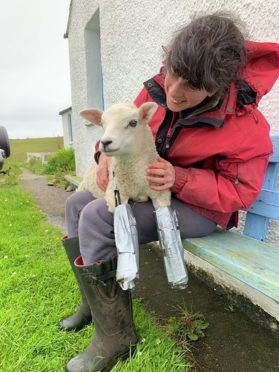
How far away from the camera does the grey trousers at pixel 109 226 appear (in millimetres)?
1772

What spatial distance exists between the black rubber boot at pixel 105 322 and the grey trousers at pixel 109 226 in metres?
0.08

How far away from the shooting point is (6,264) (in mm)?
3262

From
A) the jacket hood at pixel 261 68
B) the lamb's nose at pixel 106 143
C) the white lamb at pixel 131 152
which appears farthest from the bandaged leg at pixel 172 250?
the jacket hood at pixel 261 68

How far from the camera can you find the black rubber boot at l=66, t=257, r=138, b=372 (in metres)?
1.83

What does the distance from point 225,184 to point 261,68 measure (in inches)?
25.6

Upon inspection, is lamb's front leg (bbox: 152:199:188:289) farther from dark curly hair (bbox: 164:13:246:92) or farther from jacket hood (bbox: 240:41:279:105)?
jacket hood (bbox: 240:41:279:105)

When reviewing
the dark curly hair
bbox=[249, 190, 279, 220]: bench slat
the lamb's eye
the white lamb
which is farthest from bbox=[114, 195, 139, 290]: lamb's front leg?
bbox=[249, 190, 279, 220]: bench slat

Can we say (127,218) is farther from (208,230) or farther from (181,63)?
(181,63)

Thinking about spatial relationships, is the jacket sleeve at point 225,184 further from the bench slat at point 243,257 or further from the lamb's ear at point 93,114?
the lamb's ear at point 93,114

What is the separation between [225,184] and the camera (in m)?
1.77

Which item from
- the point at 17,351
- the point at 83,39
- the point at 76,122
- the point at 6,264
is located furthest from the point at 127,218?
the point at 76,122

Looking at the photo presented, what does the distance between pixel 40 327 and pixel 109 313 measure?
2.23 feet

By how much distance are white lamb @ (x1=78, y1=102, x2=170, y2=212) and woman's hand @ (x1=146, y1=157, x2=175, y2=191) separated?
4 cm

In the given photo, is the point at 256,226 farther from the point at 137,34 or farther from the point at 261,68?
the point at 137,34
